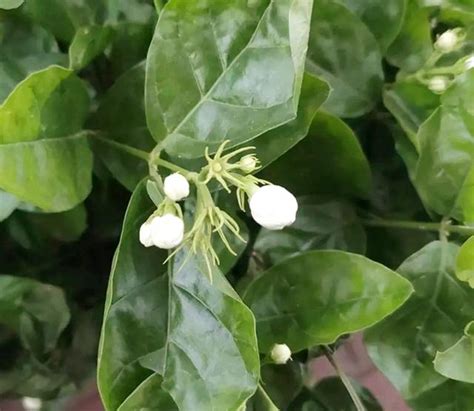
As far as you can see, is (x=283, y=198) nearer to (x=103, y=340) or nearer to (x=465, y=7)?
(x=103, y=340)

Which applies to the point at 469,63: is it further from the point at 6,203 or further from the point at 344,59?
the point at 6,203

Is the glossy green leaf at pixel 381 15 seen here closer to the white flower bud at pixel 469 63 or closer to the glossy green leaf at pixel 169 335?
the white flower bud at pixel 469 63

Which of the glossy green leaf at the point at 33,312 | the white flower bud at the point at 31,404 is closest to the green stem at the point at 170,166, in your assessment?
the glossy green leaf at the point at 33,312

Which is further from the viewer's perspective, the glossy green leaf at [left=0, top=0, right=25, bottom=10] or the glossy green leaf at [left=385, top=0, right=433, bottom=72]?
the glossy green leaf at [left=385, top=0, right=433, bottom=72]

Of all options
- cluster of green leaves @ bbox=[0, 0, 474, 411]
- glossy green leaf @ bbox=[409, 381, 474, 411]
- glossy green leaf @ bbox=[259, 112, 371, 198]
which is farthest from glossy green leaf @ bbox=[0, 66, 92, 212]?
glossy green leaf @ bbox=[409, 381, 474, 411]

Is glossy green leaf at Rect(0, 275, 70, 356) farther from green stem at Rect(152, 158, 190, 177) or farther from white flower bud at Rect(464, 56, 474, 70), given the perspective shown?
white flower bud at Rect(464, 56, 474, 70)

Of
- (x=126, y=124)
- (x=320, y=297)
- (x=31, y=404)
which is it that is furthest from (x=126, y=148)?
(x=31, y=404)
